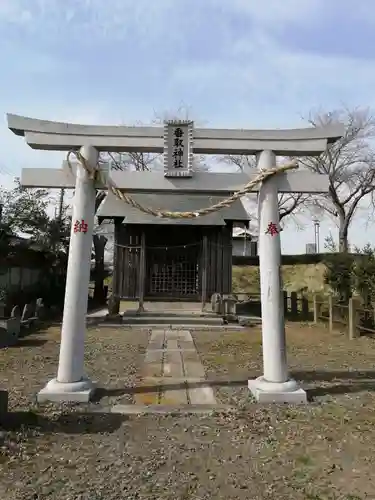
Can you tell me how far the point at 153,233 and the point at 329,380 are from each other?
11867 mm

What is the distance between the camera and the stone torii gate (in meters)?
6.38

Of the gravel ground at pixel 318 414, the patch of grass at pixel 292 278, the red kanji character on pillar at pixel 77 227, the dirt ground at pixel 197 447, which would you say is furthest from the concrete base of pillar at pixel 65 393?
the patch of grass at pixel 292 278

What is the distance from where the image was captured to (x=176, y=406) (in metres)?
6.02

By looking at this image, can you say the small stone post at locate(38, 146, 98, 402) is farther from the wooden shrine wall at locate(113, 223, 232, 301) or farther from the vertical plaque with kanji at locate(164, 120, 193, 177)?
the wooden shrine wall at locate(113, 223, 232, 301)

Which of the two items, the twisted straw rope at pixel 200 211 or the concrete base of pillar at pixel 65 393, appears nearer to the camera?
the concrete base of pillar at pixel 65 393

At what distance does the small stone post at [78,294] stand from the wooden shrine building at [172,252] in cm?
1098

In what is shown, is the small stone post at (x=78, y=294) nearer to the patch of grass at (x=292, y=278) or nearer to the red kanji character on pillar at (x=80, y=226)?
the red kanji character on pillar at (x=80, y=226)

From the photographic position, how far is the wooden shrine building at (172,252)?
1792 cm

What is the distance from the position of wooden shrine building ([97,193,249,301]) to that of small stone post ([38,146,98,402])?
10981 mm

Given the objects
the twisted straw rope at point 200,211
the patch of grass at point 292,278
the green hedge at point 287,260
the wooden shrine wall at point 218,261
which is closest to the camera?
the twisted straw rope at point 200,211

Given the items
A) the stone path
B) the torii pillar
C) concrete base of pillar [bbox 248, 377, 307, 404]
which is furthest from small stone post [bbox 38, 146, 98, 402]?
the torii pillar

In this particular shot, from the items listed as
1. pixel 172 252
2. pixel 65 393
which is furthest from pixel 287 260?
pixel 65 393

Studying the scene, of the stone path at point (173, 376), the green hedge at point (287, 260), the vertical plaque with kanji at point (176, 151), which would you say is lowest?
the stone path at point (173, 376)

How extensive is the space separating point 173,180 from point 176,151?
0.41 meters
